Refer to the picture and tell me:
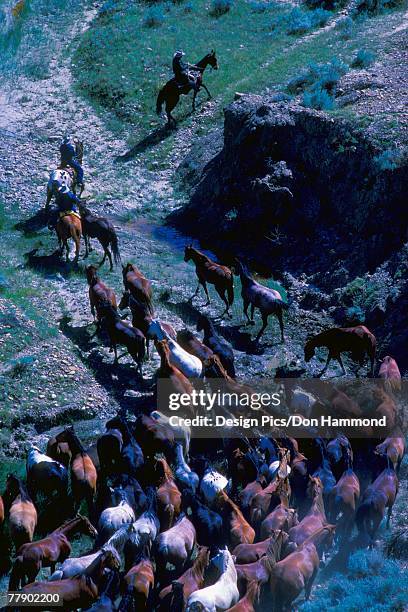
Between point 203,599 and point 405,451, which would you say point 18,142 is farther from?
point 203,599

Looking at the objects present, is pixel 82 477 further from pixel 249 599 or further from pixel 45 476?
pixel 249 599

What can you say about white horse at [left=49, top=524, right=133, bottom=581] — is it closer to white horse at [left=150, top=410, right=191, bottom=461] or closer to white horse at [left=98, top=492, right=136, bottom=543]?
white horse at [left=98, top=492, right=136, bottom=543]

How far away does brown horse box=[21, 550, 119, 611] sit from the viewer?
42.7 feet

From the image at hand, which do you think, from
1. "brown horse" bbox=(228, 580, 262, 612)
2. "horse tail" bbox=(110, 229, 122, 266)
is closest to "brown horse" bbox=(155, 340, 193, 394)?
"brown horse" bbox=(228, 580, 262, 612)

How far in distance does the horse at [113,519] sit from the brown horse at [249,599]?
2.25m

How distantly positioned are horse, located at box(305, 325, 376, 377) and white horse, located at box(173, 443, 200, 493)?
477cm

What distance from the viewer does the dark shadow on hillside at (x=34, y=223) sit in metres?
24.8

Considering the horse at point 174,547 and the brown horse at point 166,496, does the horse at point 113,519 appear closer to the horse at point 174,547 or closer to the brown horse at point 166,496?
the brown horse at point 166,496

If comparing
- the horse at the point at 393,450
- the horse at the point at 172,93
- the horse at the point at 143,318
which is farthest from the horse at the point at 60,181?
the horse at the point at 393,450

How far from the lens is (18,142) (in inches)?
1156

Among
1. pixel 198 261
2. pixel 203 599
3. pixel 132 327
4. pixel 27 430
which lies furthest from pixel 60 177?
Answer: pixel 203 599

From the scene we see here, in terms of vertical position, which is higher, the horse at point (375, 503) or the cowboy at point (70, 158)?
the cowboy at point (70, 158)

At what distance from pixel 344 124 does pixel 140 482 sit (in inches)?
504

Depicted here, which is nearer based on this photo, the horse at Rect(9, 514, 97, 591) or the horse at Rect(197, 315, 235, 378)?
the horse at Rect(9, 514, 97, 591)
